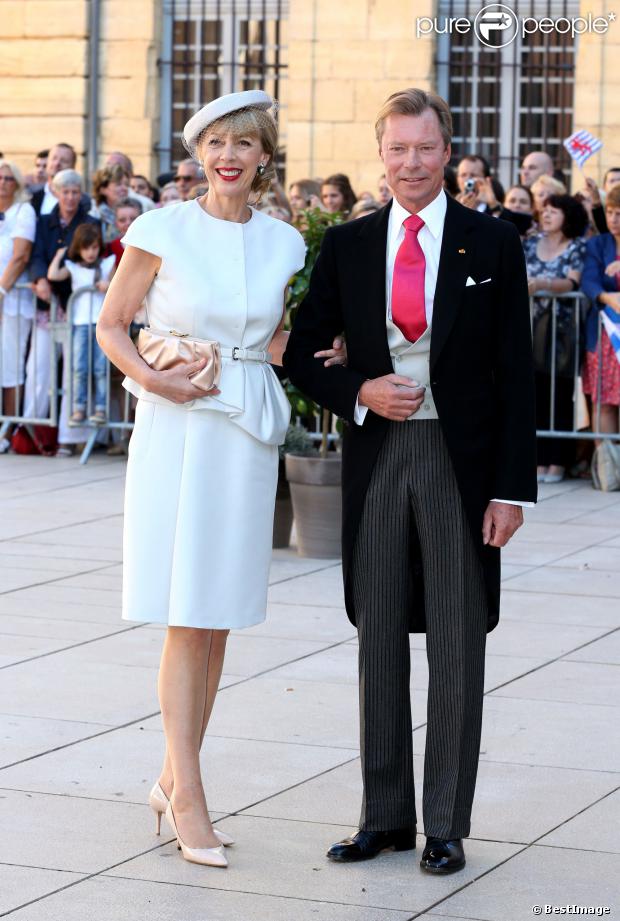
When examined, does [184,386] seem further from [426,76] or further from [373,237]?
[426,76]

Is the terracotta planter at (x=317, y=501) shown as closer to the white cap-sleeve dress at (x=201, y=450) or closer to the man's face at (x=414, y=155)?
the white cap-sleeve dress at (x=201, y=450)

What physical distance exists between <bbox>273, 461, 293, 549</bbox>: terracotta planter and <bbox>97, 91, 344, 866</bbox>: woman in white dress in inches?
190

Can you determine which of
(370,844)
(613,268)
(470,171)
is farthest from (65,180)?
(370,844)

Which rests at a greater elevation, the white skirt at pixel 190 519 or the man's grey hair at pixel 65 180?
the man's grey hair at pixel 65 180

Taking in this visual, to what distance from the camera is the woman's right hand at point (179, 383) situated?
465 cm

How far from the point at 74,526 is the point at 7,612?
237 cm

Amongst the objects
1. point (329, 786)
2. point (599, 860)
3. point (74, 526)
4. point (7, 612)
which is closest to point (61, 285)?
point (74, 526)

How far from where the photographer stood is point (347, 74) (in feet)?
61.3

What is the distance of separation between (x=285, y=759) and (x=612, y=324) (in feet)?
22.6

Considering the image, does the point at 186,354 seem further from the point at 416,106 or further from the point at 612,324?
the point at 612,324

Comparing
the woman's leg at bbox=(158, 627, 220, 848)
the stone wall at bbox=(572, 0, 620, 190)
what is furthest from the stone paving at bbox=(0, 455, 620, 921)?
the stone wall at bbox=(572, 0, 620, 190)

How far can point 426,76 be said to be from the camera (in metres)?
18.5

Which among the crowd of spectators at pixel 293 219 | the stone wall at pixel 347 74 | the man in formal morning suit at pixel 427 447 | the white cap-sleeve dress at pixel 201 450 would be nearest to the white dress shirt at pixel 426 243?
the man in formal morning suit at pixel 427 447

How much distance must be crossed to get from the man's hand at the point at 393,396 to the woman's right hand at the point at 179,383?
42 cm
